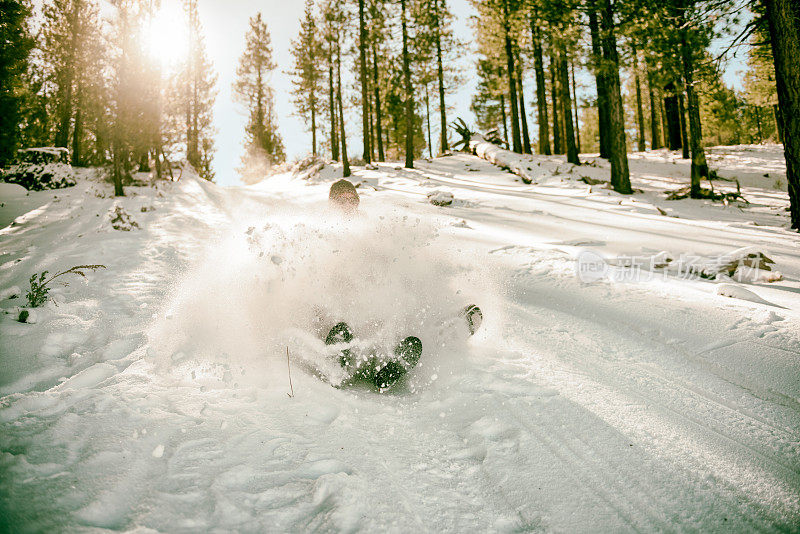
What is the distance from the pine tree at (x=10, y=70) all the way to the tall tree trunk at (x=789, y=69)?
19.8 metres

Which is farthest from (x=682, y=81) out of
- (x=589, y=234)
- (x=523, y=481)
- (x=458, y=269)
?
(x=523, y=481)

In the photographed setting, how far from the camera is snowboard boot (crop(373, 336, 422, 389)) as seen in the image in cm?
302

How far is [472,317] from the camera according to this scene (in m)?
3.70

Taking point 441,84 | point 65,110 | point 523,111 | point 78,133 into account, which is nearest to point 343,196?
point 523,111

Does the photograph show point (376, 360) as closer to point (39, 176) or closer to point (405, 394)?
point (405, 394)

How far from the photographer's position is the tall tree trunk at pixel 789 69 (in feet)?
22.1

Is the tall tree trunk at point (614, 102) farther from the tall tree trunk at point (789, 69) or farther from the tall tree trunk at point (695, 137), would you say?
the tall tree trunk at point (789, 69)

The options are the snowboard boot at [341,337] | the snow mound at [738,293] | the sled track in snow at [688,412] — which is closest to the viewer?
the sled track in snow at [688,412]

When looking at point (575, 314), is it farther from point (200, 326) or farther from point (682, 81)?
point (682, 81)

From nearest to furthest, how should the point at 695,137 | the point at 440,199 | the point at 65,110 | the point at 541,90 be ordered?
the point at 440,199
the point at 695,137
the point at 541,90
the point at 65,110

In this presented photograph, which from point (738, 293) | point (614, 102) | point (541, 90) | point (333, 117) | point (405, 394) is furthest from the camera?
point (333, 117)

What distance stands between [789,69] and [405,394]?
32.3 feet

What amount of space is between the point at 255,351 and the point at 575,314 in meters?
3.32

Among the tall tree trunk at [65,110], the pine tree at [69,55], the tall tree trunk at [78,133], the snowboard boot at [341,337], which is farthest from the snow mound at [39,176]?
the snowboard boot at [341,337]
